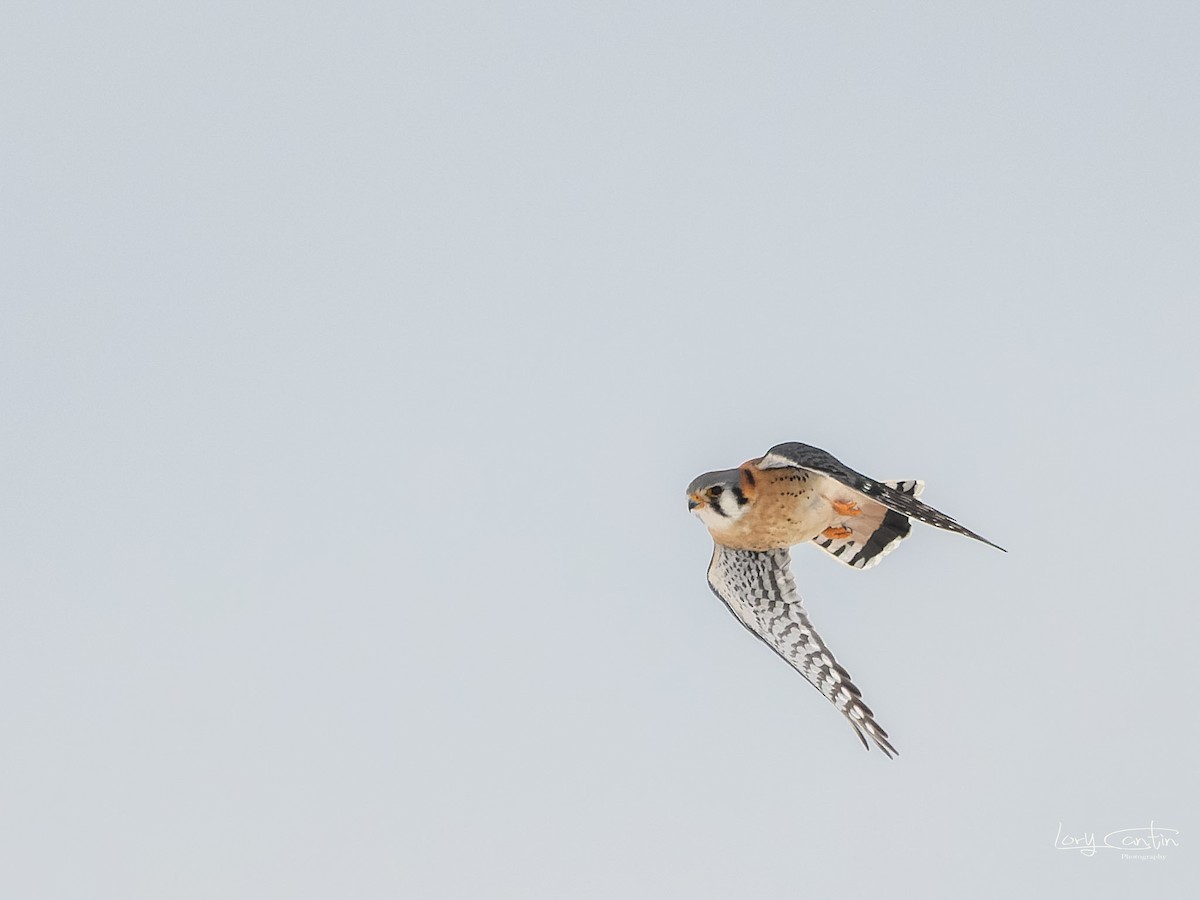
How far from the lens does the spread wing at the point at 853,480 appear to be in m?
9.77

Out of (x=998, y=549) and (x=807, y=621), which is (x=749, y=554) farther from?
(x=998, y=549)

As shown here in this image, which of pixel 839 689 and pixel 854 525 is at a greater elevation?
pixel 854 525

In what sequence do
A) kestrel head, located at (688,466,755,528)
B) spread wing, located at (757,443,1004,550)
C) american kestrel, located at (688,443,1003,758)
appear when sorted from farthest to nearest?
kestrel head, located at (688,466,755,528), american kestrel, located at (688,443,1003,758), spread wing, located at (757,443,1004,550)

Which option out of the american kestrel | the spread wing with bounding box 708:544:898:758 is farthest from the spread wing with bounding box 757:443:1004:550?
the spread wing with bounding box 708:544:898:758

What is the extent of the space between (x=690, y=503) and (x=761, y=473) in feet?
2.08

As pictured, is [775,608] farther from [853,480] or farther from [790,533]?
[853,480]

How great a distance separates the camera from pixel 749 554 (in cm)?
1259

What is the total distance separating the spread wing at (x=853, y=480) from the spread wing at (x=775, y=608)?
131 cm

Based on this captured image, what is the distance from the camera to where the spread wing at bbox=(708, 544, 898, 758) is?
39.3 feet

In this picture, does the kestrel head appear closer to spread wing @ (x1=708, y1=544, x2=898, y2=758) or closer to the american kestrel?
the american kestrel

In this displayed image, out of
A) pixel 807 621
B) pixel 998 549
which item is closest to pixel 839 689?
pixel 807 621

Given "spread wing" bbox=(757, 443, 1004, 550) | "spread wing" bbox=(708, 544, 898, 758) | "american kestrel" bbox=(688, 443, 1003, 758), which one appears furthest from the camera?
"spread wing" bbox=(708, 544, 898, 758)

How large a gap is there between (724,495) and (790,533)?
0.84 metres

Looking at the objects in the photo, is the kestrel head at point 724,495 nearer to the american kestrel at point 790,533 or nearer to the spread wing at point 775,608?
the american kestrel at point 790,533
